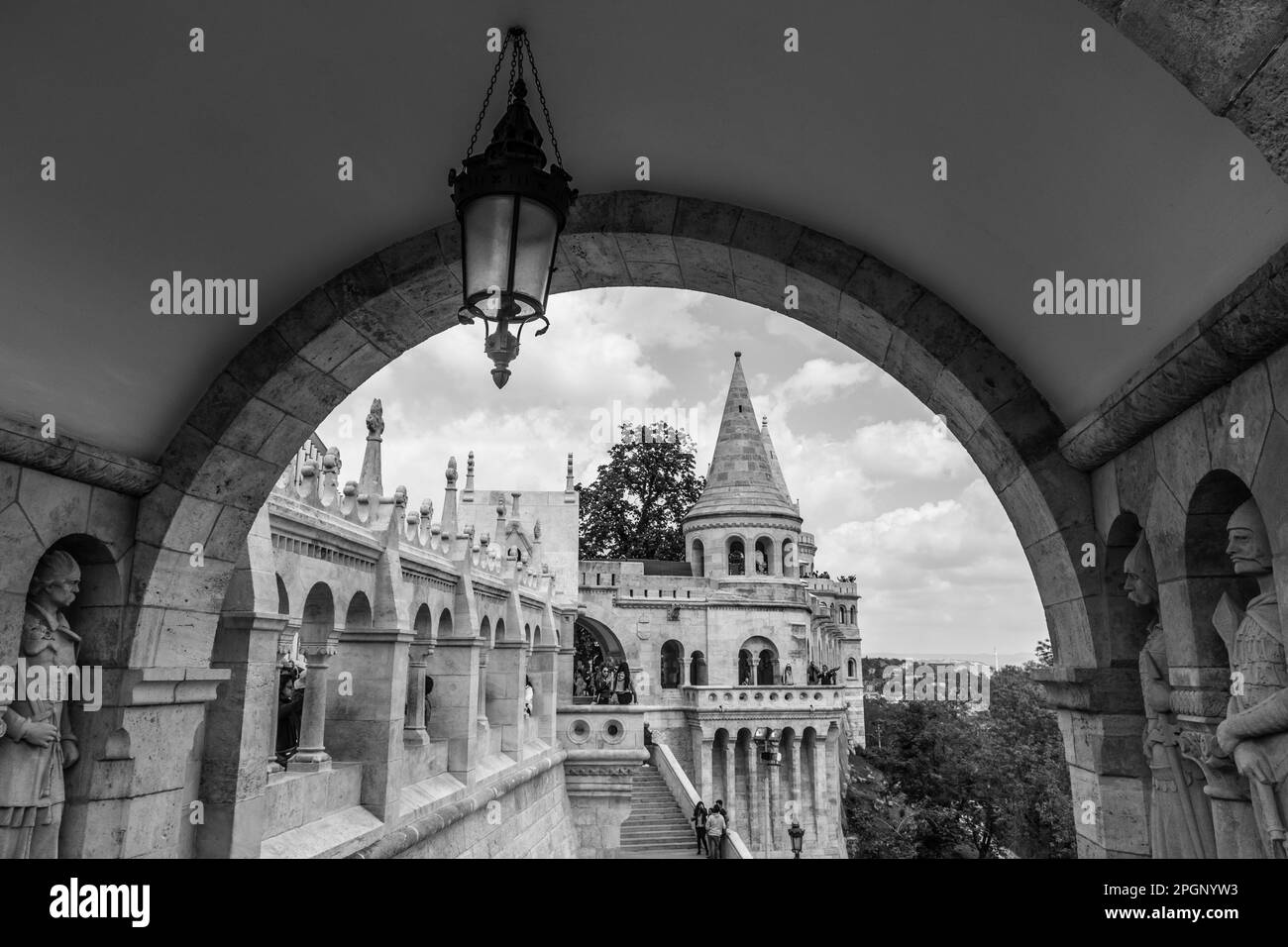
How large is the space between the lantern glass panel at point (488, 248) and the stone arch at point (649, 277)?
1.32 meters

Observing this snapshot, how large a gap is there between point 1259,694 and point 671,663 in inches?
1243

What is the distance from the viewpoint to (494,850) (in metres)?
14.2

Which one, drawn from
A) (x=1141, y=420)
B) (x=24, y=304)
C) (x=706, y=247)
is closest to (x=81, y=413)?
(x=24, y=304)

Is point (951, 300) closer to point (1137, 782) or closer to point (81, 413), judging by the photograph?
point (1137, 782)

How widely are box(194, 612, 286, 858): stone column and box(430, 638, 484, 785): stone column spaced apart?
6049 mm

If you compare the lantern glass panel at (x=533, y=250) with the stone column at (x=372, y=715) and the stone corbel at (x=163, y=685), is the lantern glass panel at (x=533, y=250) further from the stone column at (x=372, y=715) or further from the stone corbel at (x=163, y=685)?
the stone column at (x=372, y=715)

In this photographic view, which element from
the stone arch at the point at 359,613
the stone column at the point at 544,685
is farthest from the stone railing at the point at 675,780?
the stone arch at the point at 359,613

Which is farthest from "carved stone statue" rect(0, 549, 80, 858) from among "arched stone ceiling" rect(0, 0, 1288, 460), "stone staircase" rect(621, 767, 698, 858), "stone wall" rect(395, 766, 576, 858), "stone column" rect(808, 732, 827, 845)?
"stone column" rect(808, 732, 827, 845)

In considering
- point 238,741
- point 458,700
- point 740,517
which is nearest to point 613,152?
point 238,741

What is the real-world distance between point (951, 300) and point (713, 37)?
66.5 inches

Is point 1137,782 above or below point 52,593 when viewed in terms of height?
below

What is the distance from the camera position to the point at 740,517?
3384 cm
